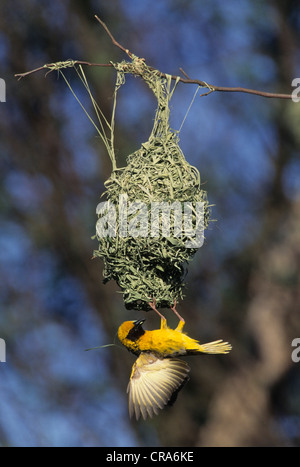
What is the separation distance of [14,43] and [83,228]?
232 centimetres

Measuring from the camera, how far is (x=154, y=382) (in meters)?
3.78

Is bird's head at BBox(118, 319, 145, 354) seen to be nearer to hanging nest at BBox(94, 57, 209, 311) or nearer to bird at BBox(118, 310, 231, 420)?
bird at BBox(118, 310, 231, 420)

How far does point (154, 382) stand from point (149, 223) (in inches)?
31.6

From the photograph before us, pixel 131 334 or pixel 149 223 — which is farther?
pixel 131 334

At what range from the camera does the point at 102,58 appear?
874cm

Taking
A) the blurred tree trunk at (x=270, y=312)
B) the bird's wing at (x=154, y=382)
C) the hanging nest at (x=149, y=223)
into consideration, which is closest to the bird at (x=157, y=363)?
the bird's wing at (x=154, y=382)

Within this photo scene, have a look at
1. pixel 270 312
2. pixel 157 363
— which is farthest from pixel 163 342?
pixel 270 312

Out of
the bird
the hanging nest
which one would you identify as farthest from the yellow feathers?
the hanging nest

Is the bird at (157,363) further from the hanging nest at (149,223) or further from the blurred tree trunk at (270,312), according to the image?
the blurred tree trunk at (270,312)

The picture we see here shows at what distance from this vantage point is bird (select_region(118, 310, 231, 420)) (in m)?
3.73

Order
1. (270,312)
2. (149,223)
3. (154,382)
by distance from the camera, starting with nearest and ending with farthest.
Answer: (149,223)
(154,382)
(270,312)

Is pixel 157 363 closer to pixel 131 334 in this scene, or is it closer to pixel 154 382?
pixel 154 382

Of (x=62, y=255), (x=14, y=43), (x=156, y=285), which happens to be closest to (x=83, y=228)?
(x=62, y=255)

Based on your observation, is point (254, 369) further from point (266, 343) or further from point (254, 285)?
point (254, 285)
